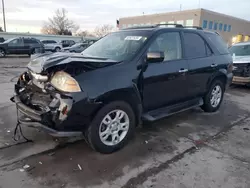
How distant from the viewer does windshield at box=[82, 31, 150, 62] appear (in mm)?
3573

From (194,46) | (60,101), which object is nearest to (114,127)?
(60,101)

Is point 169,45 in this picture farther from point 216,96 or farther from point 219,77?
point 216,96

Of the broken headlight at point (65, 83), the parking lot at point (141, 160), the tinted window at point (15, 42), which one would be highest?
the tinted window at point (15, 42)

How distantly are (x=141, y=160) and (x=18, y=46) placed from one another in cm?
1990

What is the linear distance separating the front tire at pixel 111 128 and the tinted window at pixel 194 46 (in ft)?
6.10

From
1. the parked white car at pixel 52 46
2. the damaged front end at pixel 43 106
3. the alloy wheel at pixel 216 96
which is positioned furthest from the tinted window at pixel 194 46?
the parked white car at pixel 52 46

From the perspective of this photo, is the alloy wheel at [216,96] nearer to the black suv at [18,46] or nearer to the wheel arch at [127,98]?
the wheel arch at [127,98]

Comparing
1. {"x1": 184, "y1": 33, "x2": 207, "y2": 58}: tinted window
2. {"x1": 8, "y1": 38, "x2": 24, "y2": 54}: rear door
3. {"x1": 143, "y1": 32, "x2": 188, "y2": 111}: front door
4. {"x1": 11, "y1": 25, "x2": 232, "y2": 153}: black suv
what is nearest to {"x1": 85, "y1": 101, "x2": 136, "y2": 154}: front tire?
{"x1": 11, "y1": 25, "x2": 232, "y2": 153}: black suv

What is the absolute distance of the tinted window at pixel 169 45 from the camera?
380cm

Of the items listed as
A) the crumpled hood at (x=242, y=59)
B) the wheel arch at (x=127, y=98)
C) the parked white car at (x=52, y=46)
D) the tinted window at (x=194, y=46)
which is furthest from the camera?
the parked white car at (x=52, y=46)

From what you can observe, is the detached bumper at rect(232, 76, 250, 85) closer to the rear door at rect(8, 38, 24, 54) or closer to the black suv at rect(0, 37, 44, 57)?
the black suv at rect(0, 37, 44, 57)

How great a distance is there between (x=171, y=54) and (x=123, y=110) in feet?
4.89

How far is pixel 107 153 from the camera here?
129 inches

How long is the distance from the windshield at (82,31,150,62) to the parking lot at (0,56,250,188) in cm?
144
